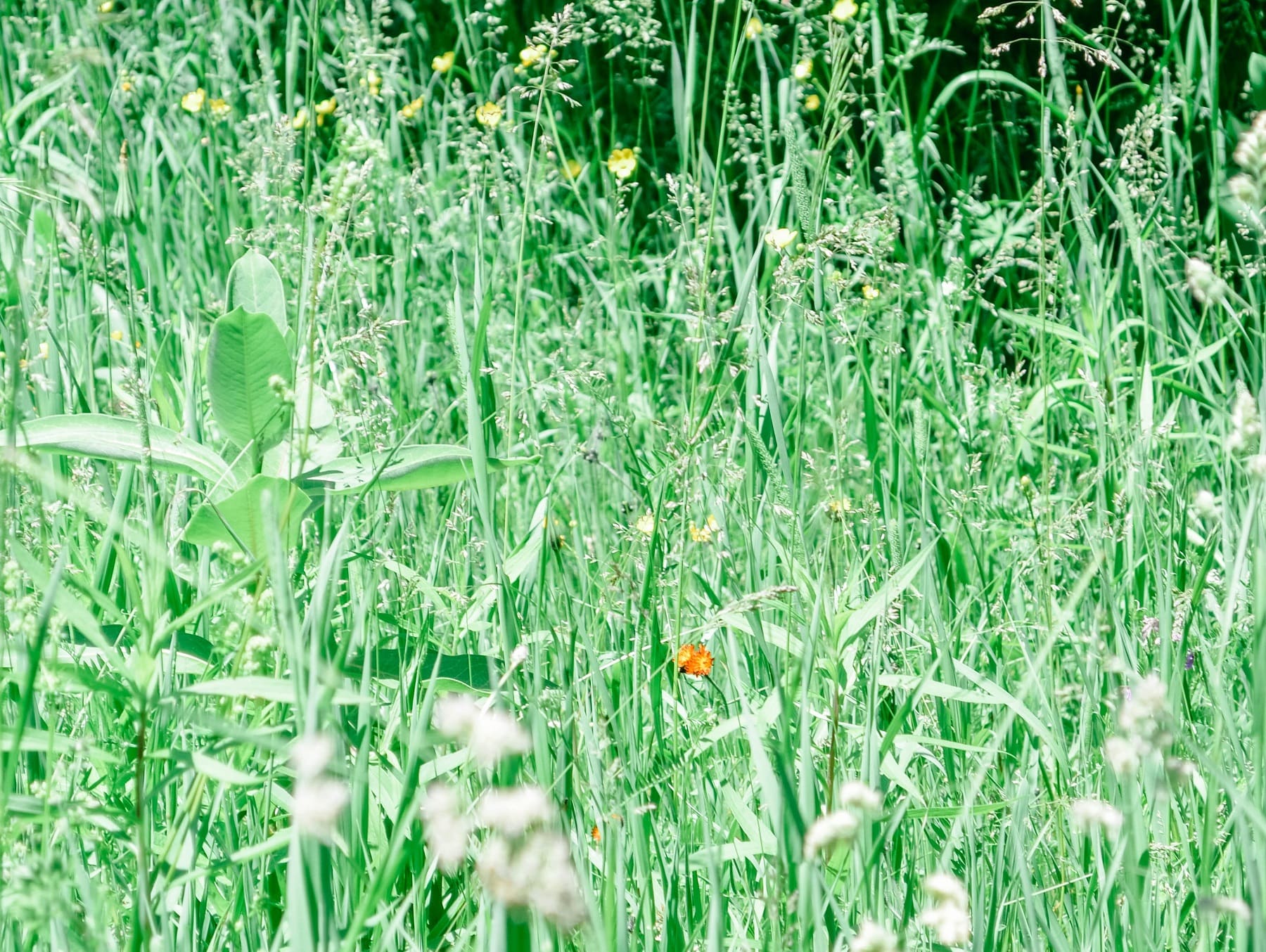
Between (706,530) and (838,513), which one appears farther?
(706,530)

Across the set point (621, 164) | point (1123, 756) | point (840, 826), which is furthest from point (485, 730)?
point (621, 164)

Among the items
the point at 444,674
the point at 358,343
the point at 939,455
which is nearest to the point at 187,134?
the point at 358,343

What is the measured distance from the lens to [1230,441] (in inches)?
29.6

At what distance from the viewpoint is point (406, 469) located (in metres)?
1.25

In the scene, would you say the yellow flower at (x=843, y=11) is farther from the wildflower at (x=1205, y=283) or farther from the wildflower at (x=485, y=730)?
the wildflower at (x=485, y=730)

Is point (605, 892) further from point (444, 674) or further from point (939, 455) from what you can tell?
point (939, 455)

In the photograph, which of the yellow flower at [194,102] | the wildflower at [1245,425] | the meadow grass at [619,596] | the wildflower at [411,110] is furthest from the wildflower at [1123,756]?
the yellow flower at [194,102]

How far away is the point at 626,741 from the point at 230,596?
459 mm

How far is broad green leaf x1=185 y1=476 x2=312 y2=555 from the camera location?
1.18 metres

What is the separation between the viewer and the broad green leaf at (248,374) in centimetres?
123

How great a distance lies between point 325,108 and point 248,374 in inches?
66.4

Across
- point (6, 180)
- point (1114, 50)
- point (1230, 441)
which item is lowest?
point (1230, 441)

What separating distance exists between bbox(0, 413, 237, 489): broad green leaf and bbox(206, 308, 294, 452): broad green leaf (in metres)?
0.05

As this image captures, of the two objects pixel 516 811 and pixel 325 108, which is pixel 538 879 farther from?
pixel 325 108
